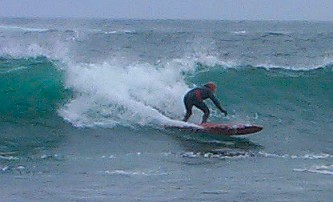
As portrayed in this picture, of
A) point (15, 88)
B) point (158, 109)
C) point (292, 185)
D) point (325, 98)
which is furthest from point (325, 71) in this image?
point (292, 185)

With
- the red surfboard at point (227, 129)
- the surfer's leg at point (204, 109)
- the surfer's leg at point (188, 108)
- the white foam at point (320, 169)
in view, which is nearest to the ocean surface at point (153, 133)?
the white foam at point (320, 169)

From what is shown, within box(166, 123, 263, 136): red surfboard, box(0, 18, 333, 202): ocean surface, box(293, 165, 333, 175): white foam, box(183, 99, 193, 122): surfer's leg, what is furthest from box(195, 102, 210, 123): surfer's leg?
box(293, 165, 333, 175): white foam

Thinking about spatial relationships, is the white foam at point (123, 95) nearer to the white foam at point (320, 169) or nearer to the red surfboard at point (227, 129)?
the red surfboard at point (227, 129)

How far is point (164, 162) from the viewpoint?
14375mm

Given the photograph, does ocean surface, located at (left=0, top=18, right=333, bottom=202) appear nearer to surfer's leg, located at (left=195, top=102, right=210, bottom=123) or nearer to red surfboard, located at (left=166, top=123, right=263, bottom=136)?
red surfboard, located at (left=166, top=123, right=263, bottom=136)

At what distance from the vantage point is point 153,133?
1753 centimetres

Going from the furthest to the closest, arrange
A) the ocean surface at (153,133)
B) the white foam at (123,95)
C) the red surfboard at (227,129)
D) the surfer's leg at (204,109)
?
the white foam at (123,95), the surfer's leg at (204,109), the red surfboard at (227,129), the ocean surface at (153,133)

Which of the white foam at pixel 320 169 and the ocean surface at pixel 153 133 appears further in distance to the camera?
the white foam at pixel 320 169

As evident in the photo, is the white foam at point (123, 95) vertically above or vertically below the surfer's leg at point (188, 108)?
above


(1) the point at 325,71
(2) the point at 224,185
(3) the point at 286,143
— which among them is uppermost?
(1) the point at 325,71

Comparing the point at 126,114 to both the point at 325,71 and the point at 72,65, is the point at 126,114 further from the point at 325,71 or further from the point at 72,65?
the point at 325,71

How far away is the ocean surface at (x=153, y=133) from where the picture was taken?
39.8 ft

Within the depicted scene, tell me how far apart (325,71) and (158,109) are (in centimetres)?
693

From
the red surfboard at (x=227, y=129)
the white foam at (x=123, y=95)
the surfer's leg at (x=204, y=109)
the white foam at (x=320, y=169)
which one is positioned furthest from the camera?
the white foam at (x=123, y=95)
